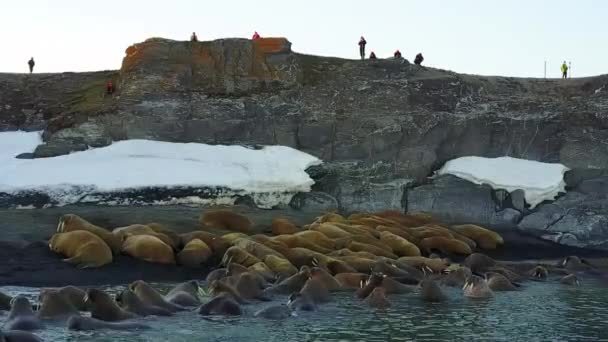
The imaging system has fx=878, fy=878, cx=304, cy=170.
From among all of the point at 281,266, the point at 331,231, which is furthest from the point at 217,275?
the point at 331,231

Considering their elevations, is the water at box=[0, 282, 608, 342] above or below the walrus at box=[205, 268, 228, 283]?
below

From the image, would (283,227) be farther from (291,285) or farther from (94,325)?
(94,325)

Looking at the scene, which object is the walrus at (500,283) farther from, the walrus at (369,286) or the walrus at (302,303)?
the walrus at (302,303)

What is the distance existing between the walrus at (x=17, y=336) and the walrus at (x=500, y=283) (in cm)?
1073

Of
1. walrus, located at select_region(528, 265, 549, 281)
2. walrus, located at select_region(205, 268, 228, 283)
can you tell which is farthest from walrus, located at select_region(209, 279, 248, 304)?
walrus, located at select_region(528, 265, 549, 281)

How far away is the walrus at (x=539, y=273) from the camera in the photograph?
21.3m

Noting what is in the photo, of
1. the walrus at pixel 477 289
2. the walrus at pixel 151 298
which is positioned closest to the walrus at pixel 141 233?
the walrus at pixel 151 298

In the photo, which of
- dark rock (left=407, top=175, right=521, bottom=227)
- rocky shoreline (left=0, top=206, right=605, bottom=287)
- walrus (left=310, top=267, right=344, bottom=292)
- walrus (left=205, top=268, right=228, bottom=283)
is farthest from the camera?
dark rock (left=407, top=175, right=521, bottom=227)

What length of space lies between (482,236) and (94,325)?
16.4 m

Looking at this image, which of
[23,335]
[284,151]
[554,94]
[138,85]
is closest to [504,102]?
[554,94]

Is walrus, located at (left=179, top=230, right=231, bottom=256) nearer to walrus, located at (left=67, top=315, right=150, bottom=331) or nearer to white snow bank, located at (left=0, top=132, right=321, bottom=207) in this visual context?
white snow bank, located at (left=0, top=132, right=321, bottom=207)

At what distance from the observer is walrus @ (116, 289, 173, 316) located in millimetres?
14352

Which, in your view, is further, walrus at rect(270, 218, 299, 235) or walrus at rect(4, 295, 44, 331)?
walrus at rect(270, 218, 299, 235)

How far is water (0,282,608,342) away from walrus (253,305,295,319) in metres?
0.17
